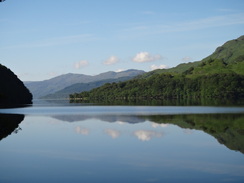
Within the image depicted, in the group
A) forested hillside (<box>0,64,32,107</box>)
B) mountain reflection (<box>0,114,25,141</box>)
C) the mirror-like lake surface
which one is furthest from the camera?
forested hillside (<box>0,64,32,107</box>)

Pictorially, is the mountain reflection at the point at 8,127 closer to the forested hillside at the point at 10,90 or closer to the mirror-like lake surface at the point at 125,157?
the mirror-like lake surface at the point at 125,157

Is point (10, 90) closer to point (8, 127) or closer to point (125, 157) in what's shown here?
point (8, 127)

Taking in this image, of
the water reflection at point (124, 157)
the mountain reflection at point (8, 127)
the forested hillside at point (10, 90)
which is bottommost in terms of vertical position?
the water reflection at point (124, 157)

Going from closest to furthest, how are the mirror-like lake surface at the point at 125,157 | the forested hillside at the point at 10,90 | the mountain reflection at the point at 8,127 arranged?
the mirror-like lake surface at the point at 125,157, the mountain reflection at the point at 8,127, the forested hillside at the point at 10,90

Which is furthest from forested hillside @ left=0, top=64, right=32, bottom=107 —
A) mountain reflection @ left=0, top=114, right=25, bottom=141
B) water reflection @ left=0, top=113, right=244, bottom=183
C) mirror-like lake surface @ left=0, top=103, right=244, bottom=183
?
water reflection @ left=0, top=113, right=244, bottom=183

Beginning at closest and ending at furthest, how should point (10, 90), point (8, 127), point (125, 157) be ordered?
point (125, 157) → point (8, 127) → point (10, 90)

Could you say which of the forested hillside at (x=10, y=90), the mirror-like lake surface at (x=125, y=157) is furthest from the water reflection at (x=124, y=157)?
the forested hillside at (x=10, y=90)

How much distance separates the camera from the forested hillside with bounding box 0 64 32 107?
5093 inches

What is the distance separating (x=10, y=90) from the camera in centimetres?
13950

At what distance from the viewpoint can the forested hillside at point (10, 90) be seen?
129m

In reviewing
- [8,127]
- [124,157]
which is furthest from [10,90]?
[124,157]

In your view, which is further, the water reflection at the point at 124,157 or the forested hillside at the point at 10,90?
the forested hillside at the point at 10,90

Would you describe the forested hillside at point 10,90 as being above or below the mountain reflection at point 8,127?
above

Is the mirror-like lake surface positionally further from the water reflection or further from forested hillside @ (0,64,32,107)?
forested hillside @ (0,64,32,107)
